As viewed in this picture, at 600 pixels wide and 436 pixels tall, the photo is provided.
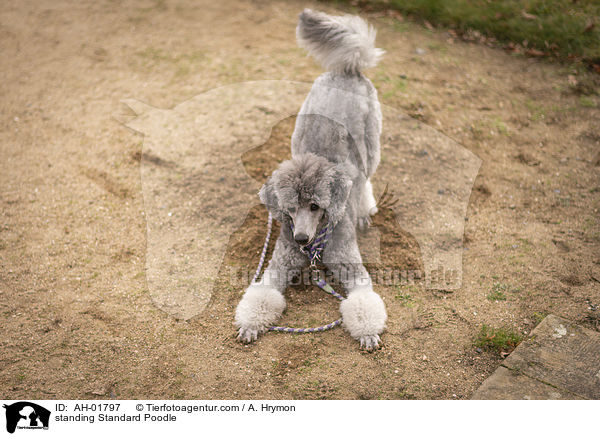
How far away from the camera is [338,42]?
14.7 feet

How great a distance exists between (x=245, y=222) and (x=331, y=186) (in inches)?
53.2

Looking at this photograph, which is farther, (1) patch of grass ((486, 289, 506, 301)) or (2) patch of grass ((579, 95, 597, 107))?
(2) patch of grass ((579, 95, 597, 107))

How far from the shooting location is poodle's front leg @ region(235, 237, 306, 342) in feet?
11.9

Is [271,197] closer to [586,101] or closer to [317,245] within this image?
[317,245]

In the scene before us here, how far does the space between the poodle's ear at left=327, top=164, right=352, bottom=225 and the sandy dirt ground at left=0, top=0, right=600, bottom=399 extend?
0.81 m

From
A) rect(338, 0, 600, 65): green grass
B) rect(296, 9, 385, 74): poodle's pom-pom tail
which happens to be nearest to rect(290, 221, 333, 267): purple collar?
rect(296, 9, 385, 74): poodle's pom-pom tail

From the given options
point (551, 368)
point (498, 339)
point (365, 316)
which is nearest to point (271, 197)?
point (365, 316)

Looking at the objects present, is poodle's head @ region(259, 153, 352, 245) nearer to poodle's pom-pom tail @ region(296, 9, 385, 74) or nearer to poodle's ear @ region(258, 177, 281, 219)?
poodle's ear @ region(258, 177, 281, 219)

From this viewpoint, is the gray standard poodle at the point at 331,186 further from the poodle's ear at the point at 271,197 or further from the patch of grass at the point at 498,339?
the patch of grass at the point at 498,339

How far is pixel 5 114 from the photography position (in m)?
6.12
